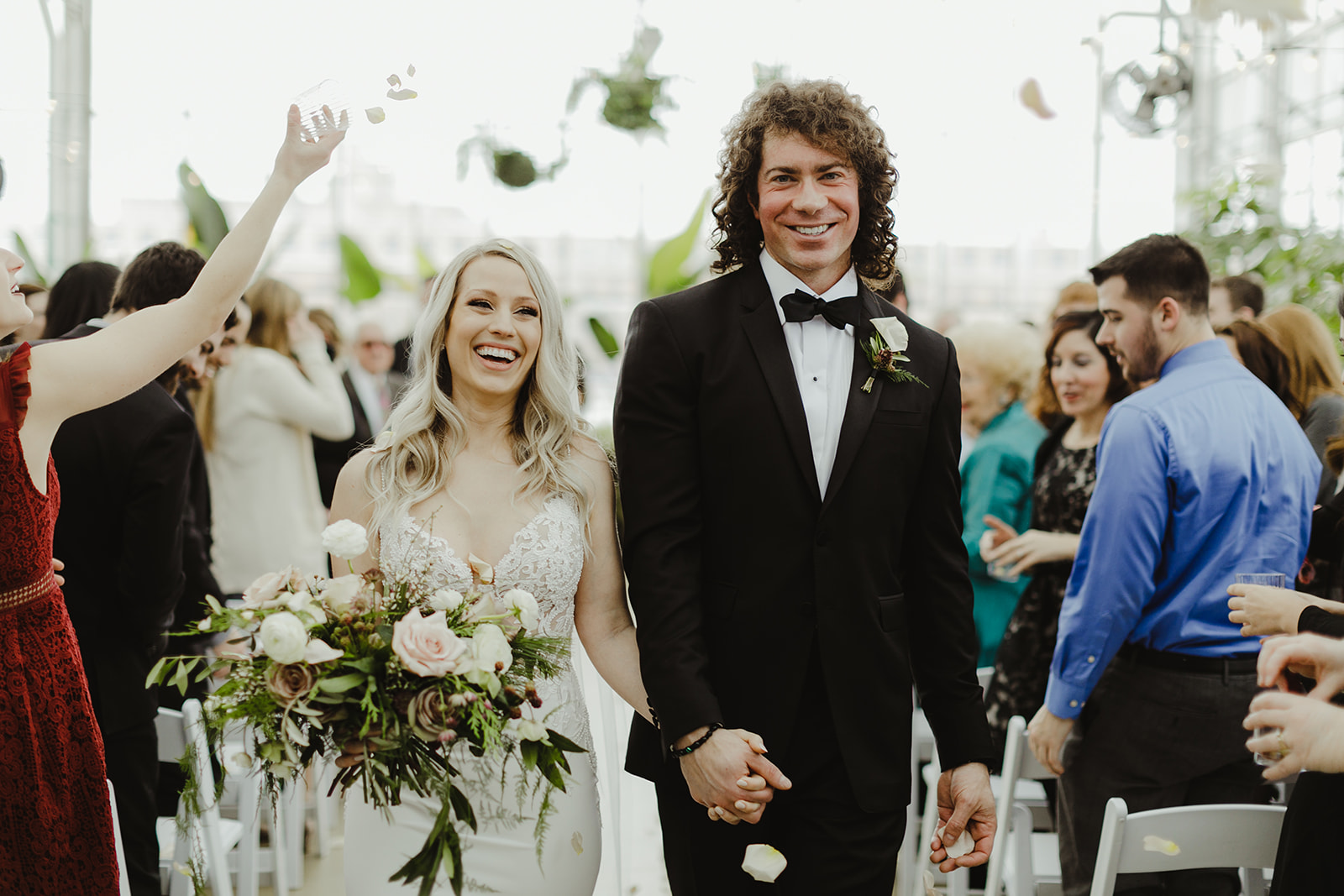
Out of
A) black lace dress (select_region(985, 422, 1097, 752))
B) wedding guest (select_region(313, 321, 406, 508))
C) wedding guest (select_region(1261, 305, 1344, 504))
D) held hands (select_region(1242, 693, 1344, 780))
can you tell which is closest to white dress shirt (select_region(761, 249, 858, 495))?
held hands (select_region(1242, 693, 1344, 780))

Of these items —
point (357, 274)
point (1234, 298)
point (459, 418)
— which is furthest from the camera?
point (357, 274)

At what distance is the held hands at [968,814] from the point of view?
1853 mm

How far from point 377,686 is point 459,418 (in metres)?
0.71

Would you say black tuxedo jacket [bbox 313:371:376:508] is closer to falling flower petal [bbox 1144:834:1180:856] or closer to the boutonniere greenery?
the boutonniere greenery

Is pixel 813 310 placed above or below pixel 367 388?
above

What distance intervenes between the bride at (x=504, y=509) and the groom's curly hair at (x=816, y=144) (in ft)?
1.34

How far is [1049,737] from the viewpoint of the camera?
8.20 feet

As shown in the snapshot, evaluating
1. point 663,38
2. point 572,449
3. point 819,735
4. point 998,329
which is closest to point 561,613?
point 572,449

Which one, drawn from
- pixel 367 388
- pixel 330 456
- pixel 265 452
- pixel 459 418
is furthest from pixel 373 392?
pixel 459 418

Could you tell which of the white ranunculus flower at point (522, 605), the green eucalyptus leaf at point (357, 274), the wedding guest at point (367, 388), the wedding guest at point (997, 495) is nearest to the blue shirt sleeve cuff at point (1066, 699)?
the wedding guest at point (997, 495)

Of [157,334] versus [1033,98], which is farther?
[1033,98]

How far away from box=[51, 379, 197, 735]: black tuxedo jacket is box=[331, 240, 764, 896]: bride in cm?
81

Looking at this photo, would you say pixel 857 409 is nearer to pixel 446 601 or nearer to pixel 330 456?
Answer: pixel 446 601

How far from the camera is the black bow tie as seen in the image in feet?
6.10
